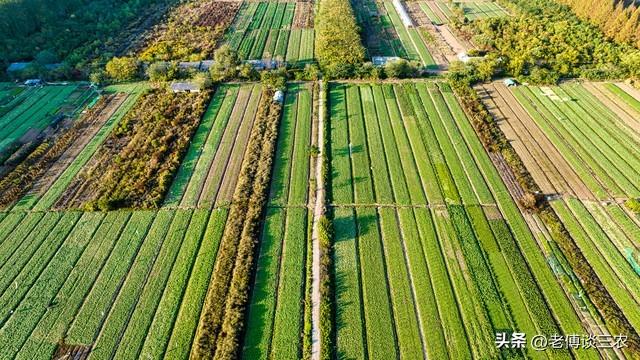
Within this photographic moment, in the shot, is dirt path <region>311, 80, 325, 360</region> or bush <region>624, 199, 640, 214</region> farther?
bush <region>624, 199, 640, 214</region>

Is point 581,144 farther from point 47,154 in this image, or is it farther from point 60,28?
point 60,28

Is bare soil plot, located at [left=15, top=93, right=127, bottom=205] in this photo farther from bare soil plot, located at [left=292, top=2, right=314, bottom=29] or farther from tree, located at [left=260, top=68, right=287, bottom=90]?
bare soil plot, located at [left=292, top=2, right=314, bottom=29]

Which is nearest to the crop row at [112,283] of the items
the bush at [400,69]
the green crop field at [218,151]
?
the green crop field at [218,151]

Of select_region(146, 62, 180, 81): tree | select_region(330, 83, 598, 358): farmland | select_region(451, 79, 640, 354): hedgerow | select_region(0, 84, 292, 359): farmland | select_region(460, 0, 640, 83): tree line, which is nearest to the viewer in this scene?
select_region(0, 84, 292, 359): farmland

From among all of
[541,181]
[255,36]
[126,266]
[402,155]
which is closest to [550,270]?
[541,181]

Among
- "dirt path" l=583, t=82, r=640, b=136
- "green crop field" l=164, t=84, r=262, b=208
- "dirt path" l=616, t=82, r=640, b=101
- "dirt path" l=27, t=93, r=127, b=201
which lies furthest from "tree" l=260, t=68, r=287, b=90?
"dirt path" l=616, t=82, r=640, b=101
